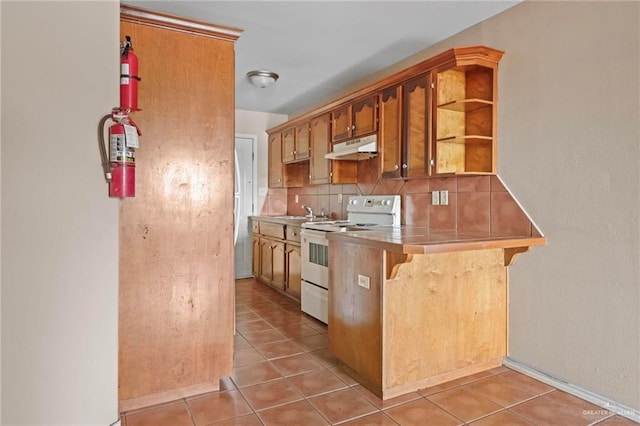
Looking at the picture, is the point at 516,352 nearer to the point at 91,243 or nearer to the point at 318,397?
the point at 318,397

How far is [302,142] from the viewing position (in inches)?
185

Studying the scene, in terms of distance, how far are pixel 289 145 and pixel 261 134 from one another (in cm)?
78

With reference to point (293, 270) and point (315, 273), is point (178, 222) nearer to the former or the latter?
point (315, 273)

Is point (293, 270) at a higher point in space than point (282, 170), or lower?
lower

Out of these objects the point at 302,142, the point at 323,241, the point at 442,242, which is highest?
the point at 302,142

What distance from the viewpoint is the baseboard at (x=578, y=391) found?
1.97 metres

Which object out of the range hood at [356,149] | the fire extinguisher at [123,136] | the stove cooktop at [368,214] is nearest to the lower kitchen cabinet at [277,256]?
the stove cooktop at [368,214]

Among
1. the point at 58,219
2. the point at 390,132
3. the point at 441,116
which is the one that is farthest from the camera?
the point at 390,132

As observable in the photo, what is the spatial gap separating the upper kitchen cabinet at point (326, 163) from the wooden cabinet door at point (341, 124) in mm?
99

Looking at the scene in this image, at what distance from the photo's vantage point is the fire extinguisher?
5.86 feet

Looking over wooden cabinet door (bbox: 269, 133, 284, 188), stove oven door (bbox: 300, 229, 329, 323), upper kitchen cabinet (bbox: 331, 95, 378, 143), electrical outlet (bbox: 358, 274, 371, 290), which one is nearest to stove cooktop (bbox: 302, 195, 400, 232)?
stove oven door (bbox: 300, 229, 329, 323)

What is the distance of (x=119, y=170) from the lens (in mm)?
1822

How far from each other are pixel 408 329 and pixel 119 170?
1721 millimetres

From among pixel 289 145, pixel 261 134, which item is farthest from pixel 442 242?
pixel 261 134
